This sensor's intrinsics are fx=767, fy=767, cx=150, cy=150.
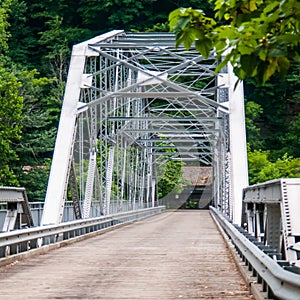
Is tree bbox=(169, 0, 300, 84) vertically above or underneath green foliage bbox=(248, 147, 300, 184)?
underneath

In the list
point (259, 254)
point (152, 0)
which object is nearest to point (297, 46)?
point (259, 254)

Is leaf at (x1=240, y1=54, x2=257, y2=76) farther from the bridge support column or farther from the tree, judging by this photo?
the bridge support column

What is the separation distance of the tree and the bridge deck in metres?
4.58

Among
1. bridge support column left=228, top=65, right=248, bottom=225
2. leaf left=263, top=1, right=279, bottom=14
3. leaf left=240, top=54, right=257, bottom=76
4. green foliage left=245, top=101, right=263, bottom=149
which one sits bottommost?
leaf left=240, top=54, right=257, bottom=76

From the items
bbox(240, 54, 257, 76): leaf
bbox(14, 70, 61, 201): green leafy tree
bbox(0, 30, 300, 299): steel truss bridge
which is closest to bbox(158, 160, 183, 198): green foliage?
bbox(14, 70, 61, 201): green leafy tree

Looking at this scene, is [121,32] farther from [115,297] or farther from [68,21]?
[68,21]

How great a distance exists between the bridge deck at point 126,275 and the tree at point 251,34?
15.0 feet

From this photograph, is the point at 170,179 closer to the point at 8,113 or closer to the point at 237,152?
the point at 8,113

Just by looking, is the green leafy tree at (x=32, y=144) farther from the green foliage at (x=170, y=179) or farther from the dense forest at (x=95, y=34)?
the green foliage at (x=170, y=179)

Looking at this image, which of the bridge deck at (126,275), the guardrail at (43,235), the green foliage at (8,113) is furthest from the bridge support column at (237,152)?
the green foliage at (8,113)

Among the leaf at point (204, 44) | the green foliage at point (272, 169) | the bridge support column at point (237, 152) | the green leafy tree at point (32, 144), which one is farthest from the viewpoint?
the green foliage at point (272, 169)

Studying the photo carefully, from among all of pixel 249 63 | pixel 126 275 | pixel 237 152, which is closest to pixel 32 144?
pixel 237 152

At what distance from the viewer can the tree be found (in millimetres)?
3912

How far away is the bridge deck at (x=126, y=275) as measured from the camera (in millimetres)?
8766
